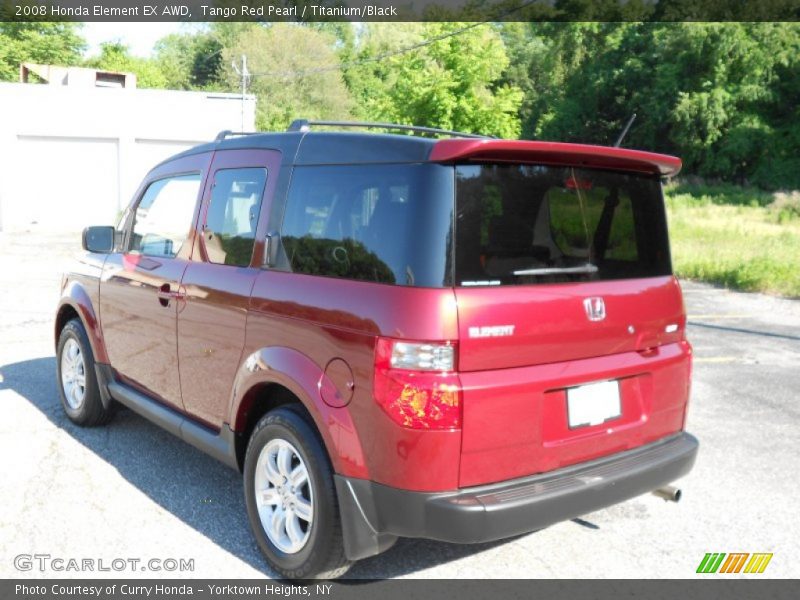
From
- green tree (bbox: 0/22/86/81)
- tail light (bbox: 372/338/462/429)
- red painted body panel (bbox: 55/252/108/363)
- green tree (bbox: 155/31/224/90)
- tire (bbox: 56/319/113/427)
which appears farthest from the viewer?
green tree (bbox: 155/31/224/90)

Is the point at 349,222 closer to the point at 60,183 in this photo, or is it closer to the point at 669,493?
the point at 669,493

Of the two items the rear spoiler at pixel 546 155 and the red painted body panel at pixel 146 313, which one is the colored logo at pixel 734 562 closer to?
the rear spoiler at pixel 546 155

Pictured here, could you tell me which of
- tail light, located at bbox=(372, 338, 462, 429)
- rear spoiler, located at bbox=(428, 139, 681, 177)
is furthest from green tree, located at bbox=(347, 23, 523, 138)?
tail light, located at bbox=(372, 338, 462, 429)

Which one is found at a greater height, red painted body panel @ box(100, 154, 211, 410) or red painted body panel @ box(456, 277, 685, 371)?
red painted body panel @ box(456, 277, 685, 371)

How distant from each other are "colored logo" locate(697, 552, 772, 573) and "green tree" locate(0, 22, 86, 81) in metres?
59.4

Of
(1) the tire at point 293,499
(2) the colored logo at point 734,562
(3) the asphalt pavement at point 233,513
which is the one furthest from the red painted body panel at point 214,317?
(2) the colored logo at point 734,562

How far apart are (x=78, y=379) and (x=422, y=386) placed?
11.7ft

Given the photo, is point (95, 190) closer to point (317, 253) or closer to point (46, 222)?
point (46, 222)

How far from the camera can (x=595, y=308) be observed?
124 inches

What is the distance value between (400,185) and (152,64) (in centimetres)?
7623

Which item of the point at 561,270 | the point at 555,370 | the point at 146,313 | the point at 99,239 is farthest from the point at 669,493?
the point at 99,239

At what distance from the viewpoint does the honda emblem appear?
10.2 feet

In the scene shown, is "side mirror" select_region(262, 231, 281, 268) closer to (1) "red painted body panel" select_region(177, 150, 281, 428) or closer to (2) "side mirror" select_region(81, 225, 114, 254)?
(1) "red painted body panel" select_region(177, 150, 281, 428)

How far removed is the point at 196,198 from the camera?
4141 millimetres
